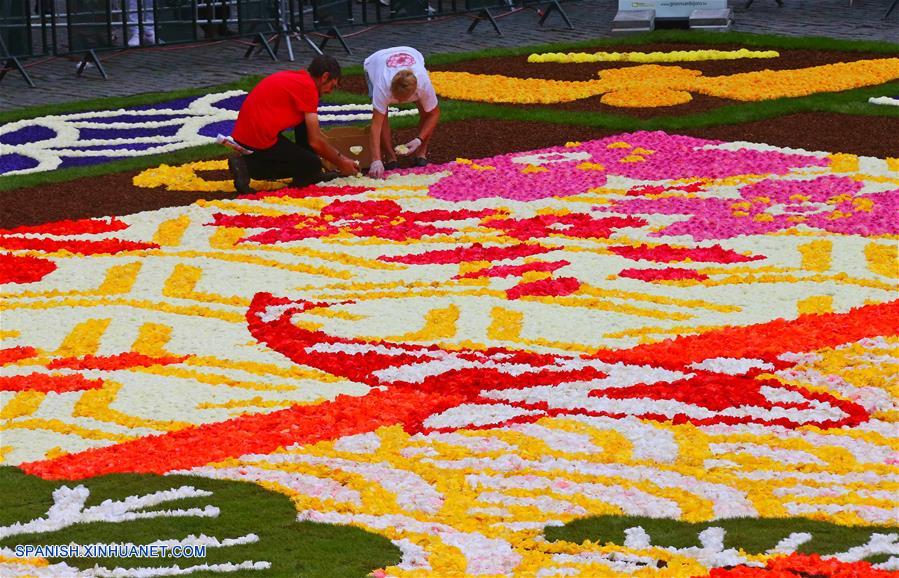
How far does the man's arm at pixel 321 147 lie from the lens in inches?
433

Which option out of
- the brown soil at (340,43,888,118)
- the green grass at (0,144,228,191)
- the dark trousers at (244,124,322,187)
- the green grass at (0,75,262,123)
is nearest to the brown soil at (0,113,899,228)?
the green grass at (0,144,228,191)

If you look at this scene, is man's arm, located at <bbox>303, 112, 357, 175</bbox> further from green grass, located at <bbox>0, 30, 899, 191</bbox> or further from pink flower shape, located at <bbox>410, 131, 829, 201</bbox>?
green grass, located at <bbox>0, 30, 899, 191</bbox>

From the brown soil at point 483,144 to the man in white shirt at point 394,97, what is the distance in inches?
12.9

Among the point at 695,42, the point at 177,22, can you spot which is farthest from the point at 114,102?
the point at 695,42

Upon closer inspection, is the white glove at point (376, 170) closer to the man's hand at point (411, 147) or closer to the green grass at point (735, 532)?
the man's hand at point (411, 147)

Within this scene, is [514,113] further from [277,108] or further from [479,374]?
[479,374]

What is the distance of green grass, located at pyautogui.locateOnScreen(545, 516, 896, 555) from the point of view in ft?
17.2

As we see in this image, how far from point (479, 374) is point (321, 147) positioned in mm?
4141

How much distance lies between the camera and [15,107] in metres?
14.6

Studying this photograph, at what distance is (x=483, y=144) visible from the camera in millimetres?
12555

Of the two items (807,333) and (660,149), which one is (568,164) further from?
(807,333)

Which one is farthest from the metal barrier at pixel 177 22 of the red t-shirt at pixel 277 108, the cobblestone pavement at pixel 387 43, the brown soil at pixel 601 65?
the red t-shirt at pixel 277 108

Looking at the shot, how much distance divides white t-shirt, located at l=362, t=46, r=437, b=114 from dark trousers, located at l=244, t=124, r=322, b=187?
0.61 m

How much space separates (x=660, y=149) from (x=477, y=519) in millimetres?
6858
